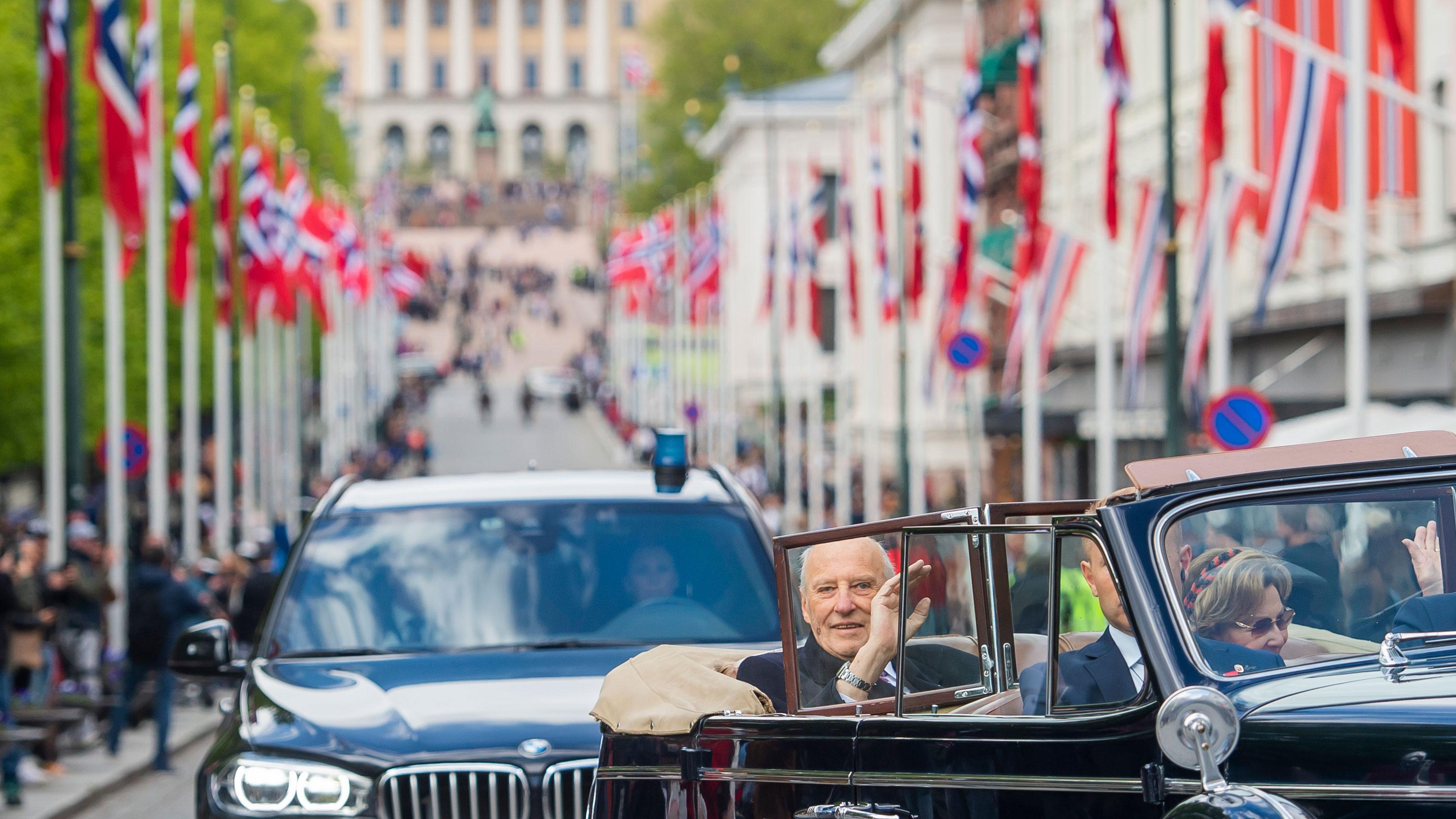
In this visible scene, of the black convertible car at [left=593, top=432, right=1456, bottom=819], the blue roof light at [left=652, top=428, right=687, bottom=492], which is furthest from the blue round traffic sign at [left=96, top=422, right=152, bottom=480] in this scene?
the black convertible car at [left=593, top=432, right=1456, bottom=819]

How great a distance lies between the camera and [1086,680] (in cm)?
471

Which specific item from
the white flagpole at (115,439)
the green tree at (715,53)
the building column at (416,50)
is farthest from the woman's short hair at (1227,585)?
the building column at (416,50)

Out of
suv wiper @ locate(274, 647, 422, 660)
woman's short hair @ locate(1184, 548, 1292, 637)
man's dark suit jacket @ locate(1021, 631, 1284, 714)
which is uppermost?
woman's short hair @ locate(1184, 548, 1292, 637)

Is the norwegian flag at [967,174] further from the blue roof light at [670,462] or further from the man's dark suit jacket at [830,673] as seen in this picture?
the man's dark suit jacket at [830,673]

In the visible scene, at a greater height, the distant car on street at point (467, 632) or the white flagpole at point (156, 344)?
the white flagpole at point (156, 344)

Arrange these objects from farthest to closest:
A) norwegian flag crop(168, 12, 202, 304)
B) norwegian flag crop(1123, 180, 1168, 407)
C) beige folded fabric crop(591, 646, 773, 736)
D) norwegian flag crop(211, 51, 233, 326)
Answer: norwegian flag crop(211, 51, 233, 326) < norwegian flag crop(168, 12, 202, 304) < norwegian flag crop(1123, 180, 1168, 407) < beige folded fabric crop(591, 646, 773, 736)

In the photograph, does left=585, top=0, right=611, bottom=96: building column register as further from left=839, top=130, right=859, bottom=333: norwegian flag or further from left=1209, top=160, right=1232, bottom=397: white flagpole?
left=1209, top=160, right=1232, bottom=397: white flagpole

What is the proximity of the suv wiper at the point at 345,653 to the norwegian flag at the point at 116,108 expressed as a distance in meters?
16.3

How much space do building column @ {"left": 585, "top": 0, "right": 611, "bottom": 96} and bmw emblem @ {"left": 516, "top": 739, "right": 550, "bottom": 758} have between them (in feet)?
566

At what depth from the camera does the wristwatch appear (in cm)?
521

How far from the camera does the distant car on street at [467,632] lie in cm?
642

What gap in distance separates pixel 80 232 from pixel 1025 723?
1508 inches

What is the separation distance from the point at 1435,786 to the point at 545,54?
585 feet

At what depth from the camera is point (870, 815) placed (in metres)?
4.82
